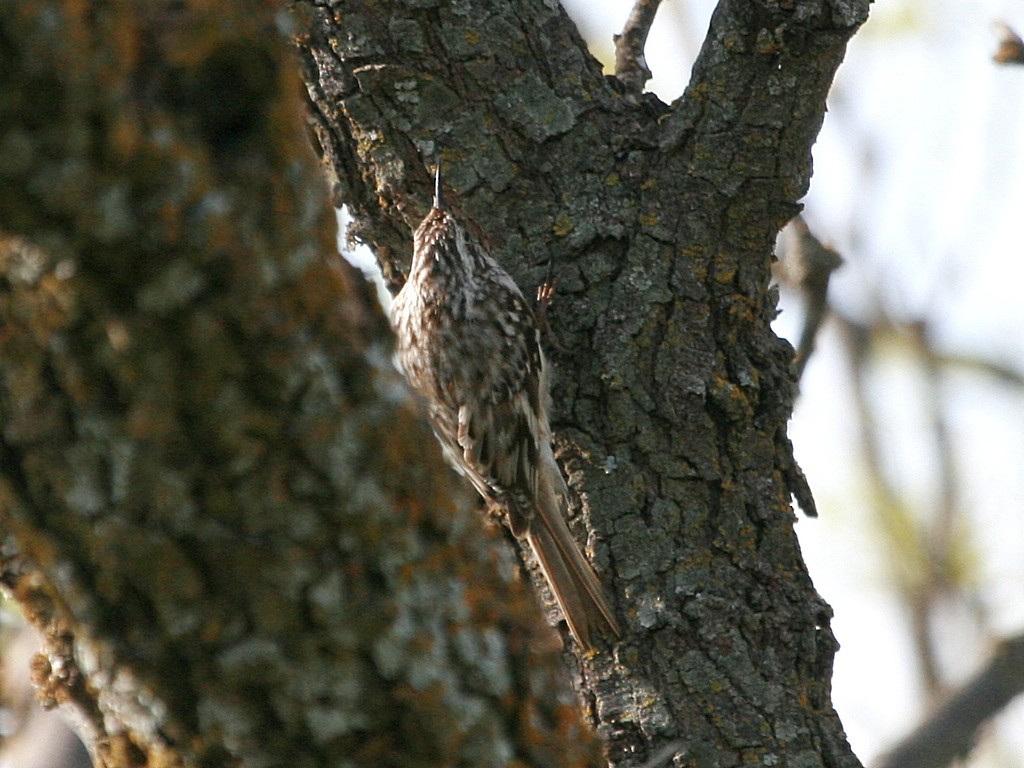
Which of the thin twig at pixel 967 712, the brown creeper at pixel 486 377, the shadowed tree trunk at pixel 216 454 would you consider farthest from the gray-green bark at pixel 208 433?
the thin twig at pixel 967 712

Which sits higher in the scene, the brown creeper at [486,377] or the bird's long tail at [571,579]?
the brown creeper at [486,377]

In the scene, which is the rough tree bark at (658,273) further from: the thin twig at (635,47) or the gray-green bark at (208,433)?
the gray-green bark at (208,433)

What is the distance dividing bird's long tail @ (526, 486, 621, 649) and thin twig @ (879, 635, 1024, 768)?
1194mm

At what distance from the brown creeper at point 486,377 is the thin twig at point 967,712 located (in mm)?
1228

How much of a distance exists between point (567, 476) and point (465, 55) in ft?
3.31

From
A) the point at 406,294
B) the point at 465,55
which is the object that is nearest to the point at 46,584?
the point at 465,55

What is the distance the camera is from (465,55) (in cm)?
299

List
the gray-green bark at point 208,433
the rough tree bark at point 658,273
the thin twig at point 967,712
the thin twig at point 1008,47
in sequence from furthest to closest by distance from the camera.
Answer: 1. the thin twig at point 967,712
2. the thin twig at point 1008,47
3. the rough tree bark at point 658,273
4. the gray-green bark at point 208,433

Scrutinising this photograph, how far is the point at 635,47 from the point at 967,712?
6.96 feet

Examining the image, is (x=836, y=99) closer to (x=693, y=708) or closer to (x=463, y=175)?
(x=463, y=175)

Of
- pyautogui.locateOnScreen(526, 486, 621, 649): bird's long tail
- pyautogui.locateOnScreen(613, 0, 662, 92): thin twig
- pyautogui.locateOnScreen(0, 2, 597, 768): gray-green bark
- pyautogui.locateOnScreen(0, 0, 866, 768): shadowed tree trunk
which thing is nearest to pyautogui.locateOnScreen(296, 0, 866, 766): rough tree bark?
pyautogui.locateOnScreen(526, 486, 621, 649): bird's long tail

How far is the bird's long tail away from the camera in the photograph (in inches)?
110

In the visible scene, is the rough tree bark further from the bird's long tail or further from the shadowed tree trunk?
the shadowed tree trunk

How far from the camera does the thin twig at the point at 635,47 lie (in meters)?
3.42
